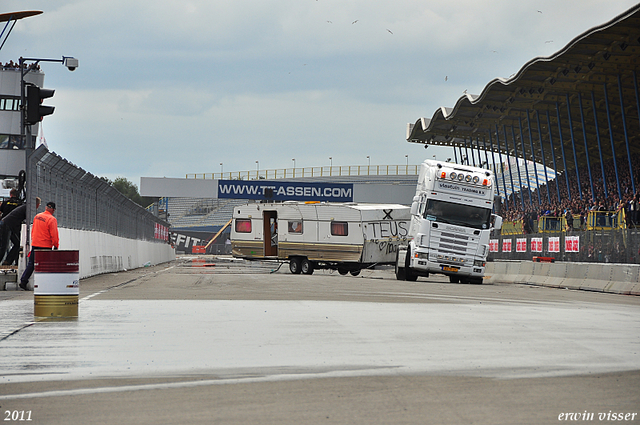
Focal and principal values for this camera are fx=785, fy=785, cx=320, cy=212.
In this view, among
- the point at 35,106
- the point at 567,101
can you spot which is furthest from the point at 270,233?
the point at 567,101

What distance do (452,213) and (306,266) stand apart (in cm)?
1038

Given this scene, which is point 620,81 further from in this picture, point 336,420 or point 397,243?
point 336,420

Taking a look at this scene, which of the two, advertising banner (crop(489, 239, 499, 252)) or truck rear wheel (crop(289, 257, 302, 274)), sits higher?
advertising banner (crop(489, 239, 499, 252))

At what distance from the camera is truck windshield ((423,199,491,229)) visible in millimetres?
26188

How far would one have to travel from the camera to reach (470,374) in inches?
269

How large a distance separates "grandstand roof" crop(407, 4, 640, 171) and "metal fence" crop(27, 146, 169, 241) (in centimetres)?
2166

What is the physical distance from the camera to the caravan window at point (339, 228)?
111ft

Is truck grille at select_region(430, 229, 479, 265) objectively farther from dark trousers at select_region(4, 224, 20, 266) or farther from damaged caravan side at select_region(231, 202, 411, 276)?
dark trousers at select_region(4, 224, 20, 266)

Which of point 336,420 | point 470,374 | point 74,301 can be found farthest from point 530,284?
point 336,420

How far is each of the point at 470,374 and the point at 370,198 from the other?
5749 centimetres

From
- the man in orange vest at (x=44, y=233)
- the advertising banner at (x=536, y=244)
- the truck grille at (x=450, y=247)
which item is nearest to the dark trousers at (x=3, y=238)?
the man in orange vest at (x=44, y=233)

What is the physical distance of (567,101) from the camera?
45.6m

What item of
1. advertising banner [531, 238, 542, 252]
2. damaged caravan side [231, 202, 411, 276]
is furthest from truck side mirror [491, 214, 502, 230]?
damaged caravan side [231, 202, 411, 276]

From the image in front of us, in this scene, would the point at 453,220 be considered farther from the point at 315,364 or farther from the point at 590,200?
the point at 315,364
